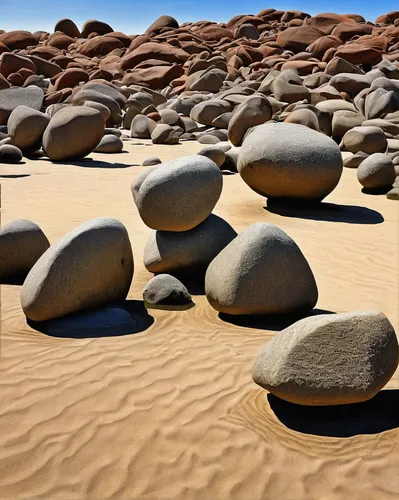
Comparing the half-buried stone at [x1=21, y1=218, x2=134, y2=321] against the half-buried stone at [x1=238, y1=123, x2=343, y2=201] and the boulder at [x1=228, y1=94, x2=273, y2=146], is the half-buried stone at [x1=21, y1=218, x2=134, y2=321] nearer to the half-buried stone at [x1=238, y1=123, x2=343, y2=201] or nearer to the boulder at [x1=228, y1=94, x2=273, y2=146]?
the half-buried stone at [x1=238, y1=123, x2=343, y2=201]

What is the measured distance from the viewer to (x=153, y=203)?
6.05m

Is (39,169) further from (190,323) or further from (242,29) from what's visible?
(242,29)

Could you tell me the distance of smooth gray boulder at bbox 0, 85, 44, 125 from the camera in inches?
690

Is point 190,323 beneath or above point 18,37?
beneath

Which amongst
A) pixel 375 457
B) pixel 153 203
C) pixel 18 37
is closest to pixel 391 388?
pixel 375 457

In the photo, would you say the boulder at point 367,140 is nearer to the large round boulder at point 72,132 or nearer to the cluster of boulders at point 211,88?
the cluster of boulders at point 211,88

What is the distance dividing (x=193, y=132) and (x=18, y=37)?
27252 mm

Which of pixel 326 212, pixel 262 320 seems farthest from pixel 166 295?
pixel 326 212

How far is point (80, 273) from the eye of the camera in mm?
4875

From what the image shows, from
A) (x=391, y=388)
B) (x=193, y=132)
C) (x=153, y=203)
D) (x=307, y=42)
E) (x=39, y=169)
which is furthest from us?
(x=307, y=42)

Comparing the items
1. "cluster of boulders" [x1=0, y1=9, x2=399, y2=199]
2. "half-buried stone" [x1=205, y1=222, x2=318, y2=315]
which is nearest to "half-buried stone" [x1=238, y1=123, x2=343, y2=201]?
"cluster of boulders" [x1=0, y1=9, x2=399, y2=199]

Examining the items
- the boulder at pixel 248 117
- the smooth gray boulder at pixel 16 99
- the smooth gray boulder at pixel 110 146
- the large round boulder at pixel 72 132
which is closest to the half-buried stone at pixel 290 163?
the large round boulder at pixel 72 132

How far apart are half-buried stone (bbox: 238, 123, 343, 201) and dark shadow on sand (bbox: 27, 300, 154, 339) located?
3.95 m

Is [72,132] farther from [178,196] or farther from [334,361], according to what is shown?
[334,361]
